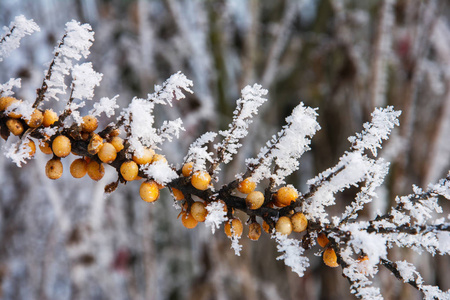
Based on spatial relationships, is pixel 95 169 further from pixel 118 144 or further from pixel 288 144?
pixel 288 144

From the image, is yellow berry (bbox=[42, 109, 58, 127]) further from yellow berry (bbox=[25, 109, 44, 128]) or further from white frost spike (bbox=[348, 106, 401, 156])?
white frost spike (bbox=[348, 106, 401, 156])

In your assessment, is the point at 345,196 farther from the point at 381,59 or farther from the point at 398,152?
the point at 381,59

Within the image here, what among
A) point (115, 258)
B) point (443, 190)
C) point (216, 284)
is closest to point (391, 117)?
point (443, 190)

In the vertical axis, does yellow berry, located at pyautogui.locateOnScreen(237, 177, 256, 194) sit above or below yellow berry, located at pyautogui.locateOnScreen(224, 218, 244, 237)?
above

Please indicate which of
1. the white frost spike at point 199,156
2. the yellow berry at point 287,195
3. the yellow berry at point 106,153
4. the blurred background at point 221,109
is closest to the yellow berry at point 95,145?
the yellow berry at point 106,153

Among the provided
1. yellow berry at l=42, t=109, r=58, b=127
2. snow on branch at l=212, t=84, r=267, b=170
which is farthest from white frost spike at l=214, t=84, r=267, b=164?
yellow berry at l=42, t=109, r=58, b=127

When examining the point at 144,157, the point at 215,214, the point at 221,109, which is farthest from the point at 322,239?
the point at 221,109
